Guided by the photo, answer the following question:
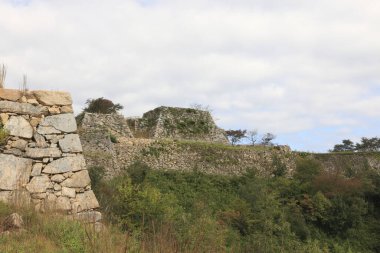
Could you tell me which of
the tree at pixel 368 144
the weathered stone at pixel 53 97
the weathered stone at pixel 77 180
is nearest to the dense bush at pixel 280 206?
the weathered stone at pixel 77 180

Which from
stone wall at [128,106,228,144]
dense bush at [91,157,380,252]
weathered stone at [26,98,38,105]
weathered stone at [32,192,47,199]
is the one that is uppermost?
stone wall at [128,106,228,144]

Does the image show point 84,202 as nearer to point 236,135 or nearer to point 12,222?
point 12,222

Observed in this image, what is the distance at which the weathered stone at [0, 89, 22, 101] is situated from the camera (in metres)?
7.18

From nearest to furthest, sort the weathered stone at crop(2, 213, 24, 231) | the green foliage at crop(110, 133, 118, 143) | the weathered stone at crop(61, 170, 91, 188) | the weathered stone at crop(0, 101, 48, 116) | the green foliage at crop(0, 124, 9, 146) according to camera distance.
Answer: the weathered stone at crop(2, 213, 24, 231) → the green foliage at crop(0, 124, 9, 146) → the weathered stone at crop(0, 101, 48, 116) → the weathered stone at crop(61, 170, 91, 188) → the green foliage at crop(110, 133, 118, 143)

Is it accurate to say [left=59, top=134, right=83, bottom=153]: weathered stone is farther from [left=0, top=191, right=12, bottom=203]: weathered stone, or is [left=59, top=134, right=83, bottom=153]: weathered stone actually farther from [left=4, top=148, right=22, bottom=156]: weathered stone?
[left=0, top=191, right=12, bottom=203]: weathered stone

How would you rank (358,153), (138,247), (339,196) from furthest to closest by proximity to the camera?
1. (358,153)
2. (339,196)
3. (138,247)

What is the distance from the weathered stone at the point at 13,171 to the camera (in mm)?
6797

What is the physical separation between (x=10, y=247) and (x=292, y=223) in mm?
17450

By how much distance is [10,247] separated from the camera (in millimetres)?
4961

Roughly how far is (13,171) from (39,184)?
18.0 inches

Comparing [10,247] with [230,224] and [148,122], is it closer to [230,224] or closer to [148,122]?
[230,224]

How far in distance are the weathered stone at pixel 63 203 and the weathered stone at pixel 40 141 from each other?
0.93 metres

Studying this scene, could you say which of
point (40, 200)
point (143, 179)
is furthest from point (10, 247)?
point (143, 179)

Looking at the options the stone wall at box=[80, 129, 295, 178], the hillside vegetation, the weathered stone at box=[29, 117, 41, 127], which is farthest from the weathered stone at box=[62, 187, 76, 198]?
the stone wall at box=[80, 129, 295, 178]
